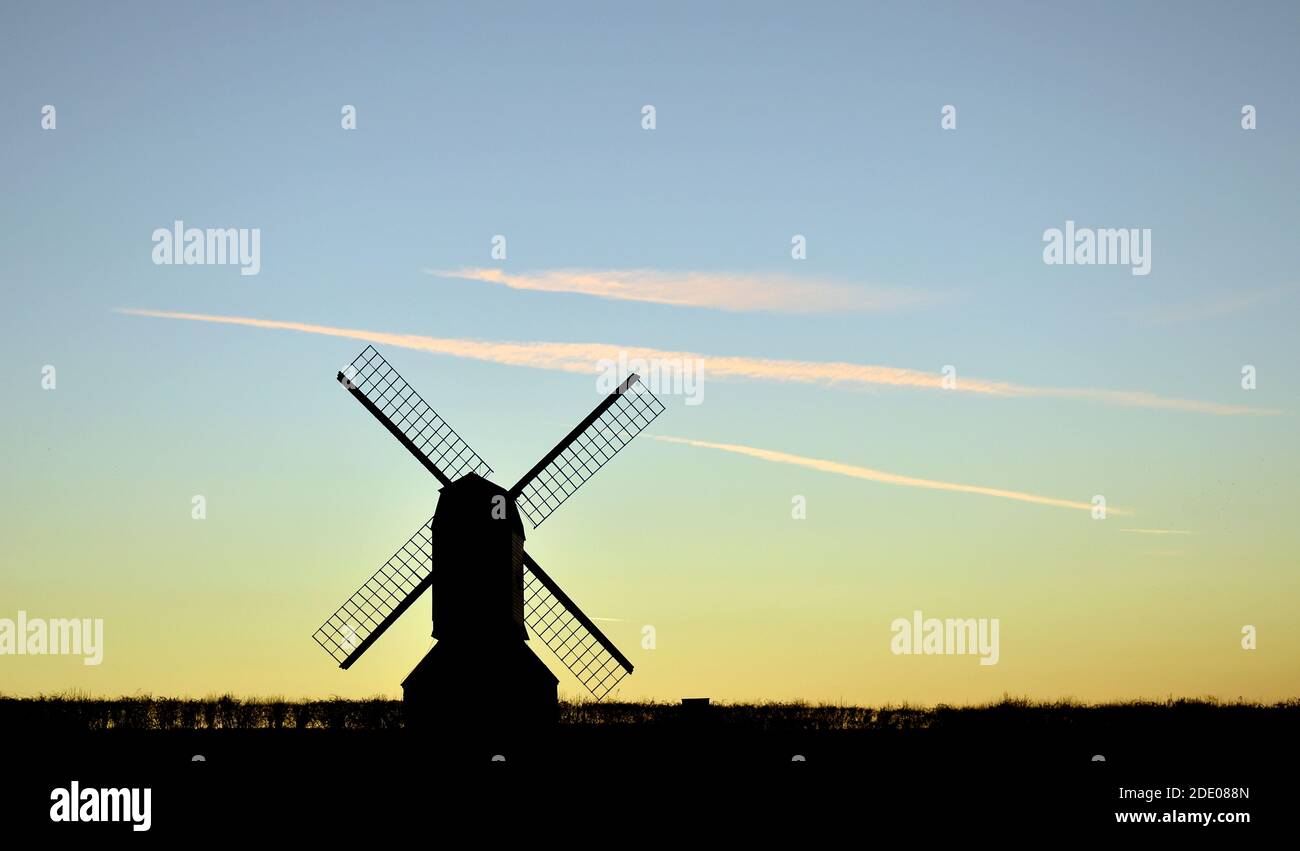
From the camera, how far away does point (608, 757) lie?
28.4m

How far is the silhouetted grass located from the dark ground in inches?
143

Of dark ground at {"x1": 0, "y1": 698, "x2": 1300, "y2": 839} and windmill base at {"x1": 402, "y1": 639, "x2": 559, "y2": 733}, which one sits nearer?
dark ground at {"x1": 0, "y1": 698, "x2": 1300, "y2": 839}

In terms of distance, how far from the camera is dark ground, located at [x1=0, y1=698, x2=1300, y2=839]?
1043 inches

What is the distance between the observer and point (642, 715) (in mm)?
41594

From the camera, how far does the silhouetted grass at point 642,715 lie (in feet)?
121

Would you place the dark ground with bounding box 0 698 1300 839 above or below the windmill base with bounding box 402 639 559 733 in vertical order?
below
